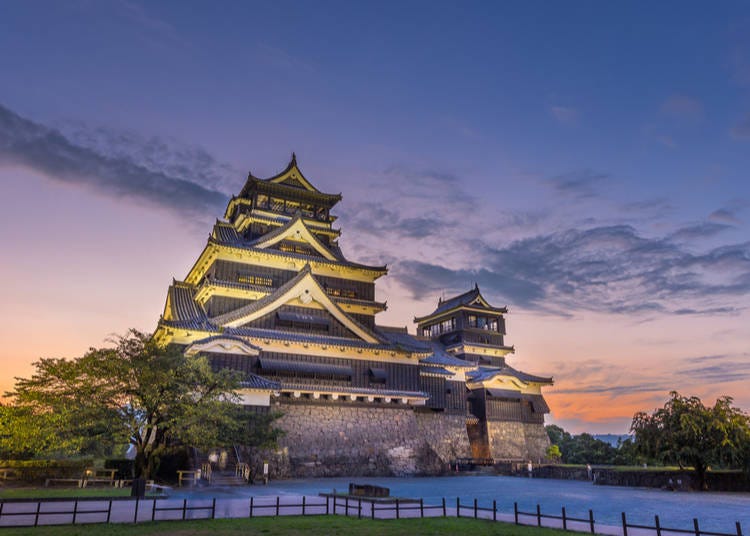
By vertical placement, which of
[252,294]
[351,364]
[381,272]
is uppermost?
[381,272]

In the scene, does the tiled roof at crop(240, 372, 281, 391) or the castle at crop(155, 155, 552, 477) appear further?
the castle at crop(155, 155, 552, 477)

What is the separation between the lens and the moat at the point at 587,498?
673 inches

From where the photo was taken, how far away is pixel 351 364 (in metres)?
37.2

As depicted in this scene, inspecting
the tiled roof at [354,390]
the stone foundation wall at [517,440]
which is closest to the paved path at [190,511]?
the tiled roof at [354,390]

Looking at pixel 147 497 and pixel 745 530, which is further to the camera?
pixel 147 497

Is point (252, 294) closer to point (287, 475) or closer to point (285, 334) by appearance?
point (285, 334)

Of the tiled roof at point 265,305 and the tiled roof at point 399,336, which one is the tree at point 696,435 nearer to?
the tiled roof at point 265,305

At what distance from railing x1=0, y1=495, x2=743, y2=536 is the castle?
13.8 m

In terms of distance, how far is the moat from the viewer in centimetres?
1709

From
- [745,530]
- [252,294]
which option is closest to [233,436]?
[252,294]

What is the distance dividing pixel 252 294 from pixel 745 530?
102 feet

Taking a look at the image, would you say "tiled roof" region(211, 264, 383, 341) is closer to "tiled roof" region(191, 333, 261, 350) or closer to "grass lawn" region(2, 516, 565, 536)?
"tiled roof" region(191, 333, 261, 350)

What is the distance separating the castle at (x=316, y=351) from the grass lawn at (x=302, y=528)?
16568mm

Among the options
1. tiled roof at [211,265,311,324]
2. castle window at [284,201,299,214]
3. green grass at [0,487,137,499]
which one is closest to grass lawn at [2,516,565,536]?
green grass at [0,487,137,499]
